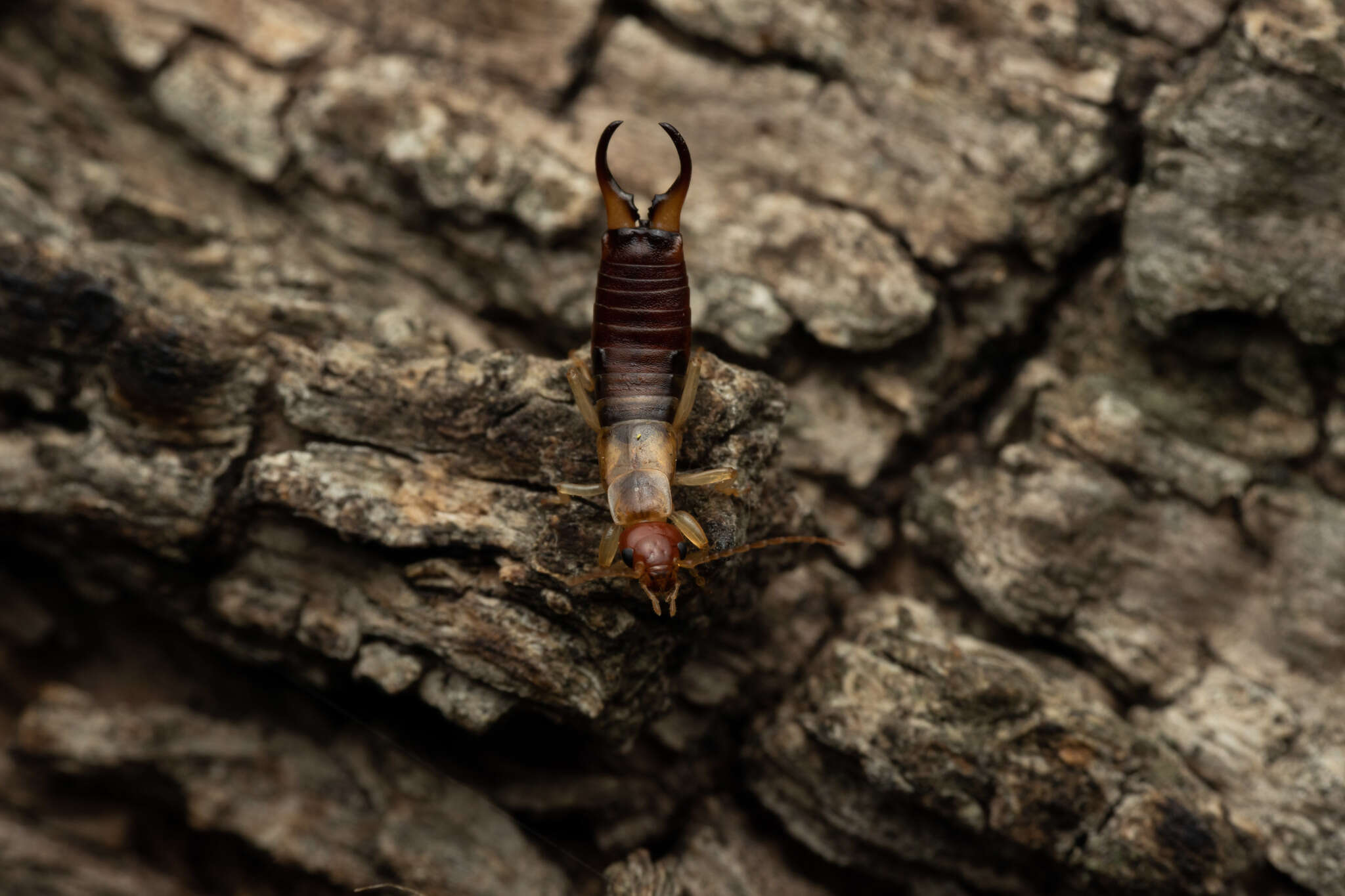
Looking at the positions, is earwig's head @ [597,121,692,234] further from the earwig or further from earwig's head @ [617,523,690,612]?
earwig's head @ [617,523,690,612]

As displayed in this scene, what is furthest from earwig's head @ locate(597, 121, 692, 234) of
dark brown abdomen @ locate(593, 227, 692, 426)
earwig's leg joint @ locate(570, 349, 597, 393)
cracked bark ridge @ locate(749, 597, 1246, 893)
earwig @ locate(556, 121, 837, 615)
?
cracked bark ridge @ locate(749, 597, 1246, 893)

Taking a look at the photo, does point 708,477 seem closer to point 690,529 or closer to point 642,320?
point 690,529

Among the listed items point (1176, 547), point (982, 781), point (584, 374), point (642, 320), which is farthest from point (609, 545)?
point (1176, 547)

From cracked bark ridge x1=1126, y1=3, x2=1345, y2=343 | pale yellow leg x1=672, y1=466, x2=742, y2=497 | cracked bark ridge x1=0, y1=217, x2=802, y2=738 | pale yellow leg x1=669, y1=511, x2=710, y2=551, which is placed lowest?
→ cracked bark ridge x1=0, y1=217, x2=802, y2=738

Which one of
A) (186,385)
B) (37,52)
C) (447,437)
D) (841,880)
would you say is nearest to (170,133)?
(37,52)

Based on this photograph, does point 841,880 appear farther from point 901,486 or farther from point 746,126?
point 746,126

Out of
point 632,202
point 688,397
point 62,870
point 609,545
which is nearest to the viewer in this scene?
point 609,545

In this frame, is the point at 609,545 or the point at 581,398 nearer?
the point at 609,545
